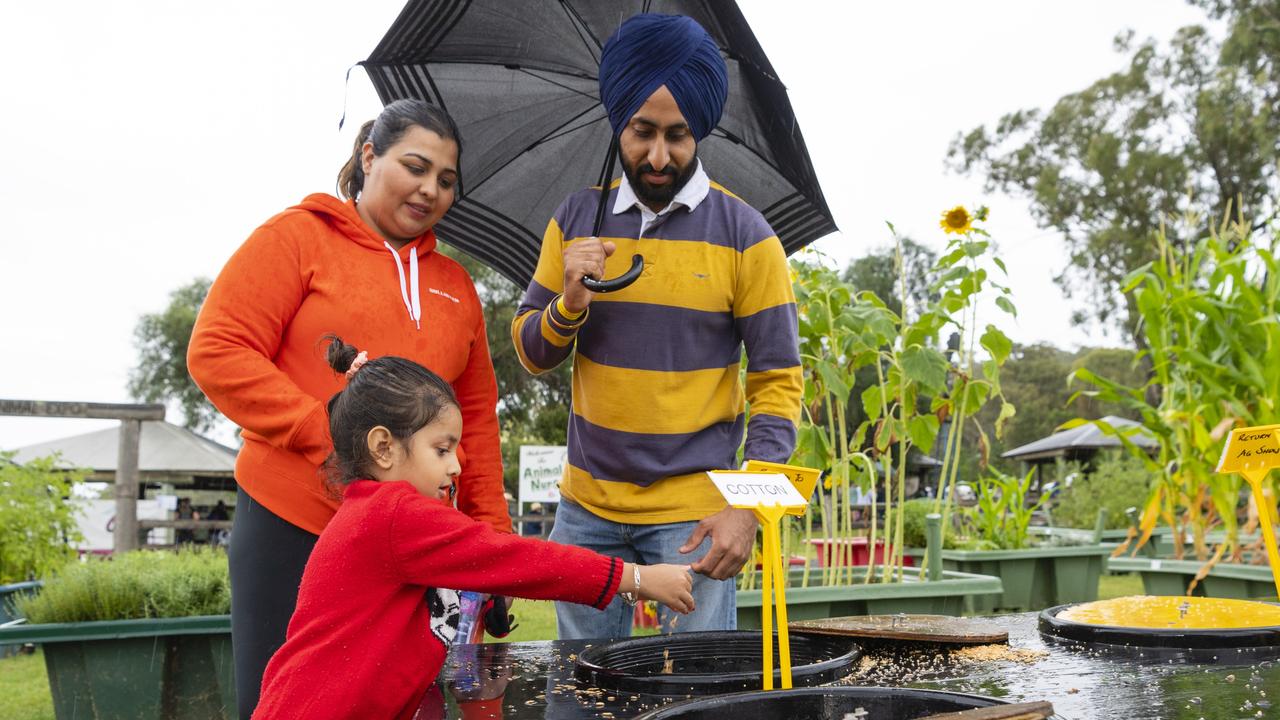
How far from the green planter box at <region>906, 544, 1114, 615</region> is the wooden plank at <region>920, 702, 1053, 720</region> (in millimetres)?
4504

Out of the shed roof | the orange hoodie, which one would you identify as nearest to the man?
the orange hoodie

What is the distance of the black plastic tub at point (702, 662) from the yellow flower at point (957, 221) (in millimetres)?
3208

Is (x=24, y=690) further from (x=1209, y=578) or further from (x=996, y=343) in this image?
(x=1209, y=578)

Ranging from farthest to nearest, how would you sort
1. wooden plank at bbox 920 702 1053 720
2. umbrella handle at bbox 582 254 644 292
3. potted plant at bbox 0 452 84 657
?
1. potted plant at bbox 0 452 84 657
2. umbrella handle at bbox 582 254 644 292
3. wooden plank at bbox 920 702 1053 720

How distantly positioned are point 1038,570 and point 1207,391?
142 cm

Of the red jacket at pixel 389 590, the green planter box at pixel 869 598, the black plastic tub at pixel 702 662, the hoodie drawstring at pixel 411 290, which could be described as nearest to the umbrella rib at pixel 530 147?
the hoodie drawstring at pixel 411 290

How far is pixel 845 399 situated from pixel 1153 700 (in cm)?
294

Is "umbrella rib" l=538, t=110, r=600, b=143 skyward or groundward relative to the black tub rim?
skyward

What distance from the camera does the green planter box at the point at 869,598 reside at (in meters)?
3.48

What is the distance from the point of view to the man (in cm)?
170

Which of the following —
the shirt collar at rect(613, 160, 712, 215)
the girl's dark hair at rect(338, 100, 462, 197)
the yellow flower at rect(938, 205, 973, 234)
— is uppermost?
the yellow flower at rect(938, 205, 973, 234)

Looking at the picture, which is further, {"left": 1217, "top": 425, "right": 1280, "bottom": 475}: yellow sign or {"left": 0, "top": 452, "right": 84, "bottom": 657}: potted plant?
{"left": 0, "top": 452, "right": 84, "bottom": 657}: potted plant

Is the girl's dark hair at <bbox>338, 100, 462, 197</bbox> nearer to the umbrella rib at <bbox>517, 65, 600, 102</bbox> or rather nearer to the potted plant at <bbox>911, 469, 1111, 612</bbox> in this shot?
the umbrella rib at <bbox>517, 65, 600, 102</bbox>

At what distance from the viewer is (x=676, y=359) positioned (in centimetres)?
175
